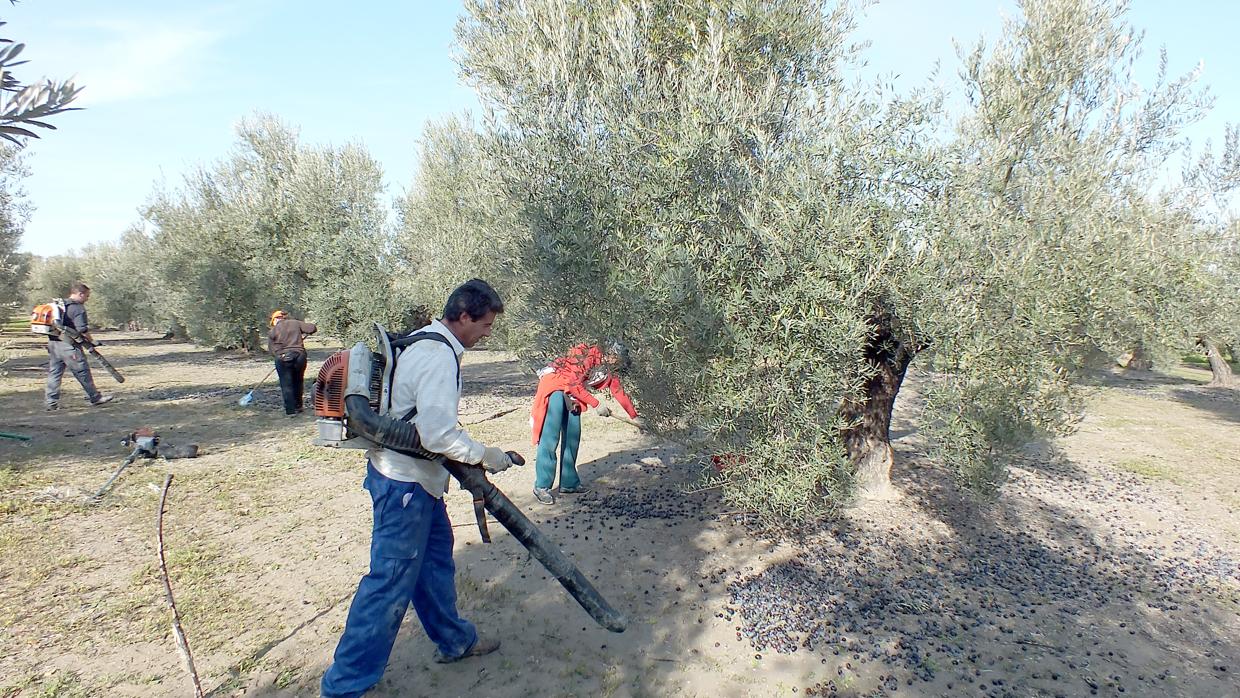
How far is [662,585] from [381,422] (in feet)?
10.7

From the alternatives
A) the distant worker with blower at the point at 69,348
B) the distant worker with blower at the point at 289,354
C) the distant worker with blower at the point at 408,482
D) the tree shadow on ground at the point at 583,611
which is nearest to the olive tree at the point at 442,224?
the distant worker with blower at the point at 289,354

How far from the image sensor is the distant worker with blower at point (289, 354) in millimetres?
13078

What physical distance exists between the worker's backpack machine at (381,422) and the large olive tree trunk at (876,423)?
12.0 ft

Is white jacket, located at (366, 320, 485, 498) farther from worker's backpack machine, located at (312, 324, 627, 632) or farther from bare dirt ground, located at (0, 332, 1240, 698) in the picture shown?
bare dirt ground, located at (0, 332, 1240, 698)

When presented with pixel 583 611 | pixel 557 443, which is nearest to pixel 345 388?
→ pixel 583 611

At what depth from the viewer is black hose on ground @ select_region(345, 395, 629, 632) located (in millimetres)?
3572

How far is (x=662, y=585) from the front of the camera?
18.6 feet

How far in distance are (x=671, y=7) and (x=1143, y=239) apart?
486cm

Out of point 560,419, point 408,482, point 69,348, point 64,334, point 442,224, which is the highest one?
point 442,224

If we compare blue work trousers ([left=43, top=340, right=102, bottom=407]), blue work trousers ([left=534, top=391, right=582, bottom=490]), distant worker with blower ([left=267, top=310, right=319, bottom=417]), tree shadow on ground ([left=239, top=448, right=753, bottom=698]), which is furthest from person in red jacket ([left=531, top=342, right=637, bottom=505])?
blue work trousers ([left=43, top=340, right=102, bottom=407])

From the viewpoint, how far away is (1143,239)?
5312mm

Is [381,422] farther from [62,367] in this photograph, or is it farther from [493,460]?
[62,367]

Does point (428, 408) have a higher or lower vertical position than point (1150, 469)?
higher

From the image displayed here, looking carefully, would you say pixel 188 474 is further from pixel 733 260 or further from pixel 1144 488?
pixel 1144 488
